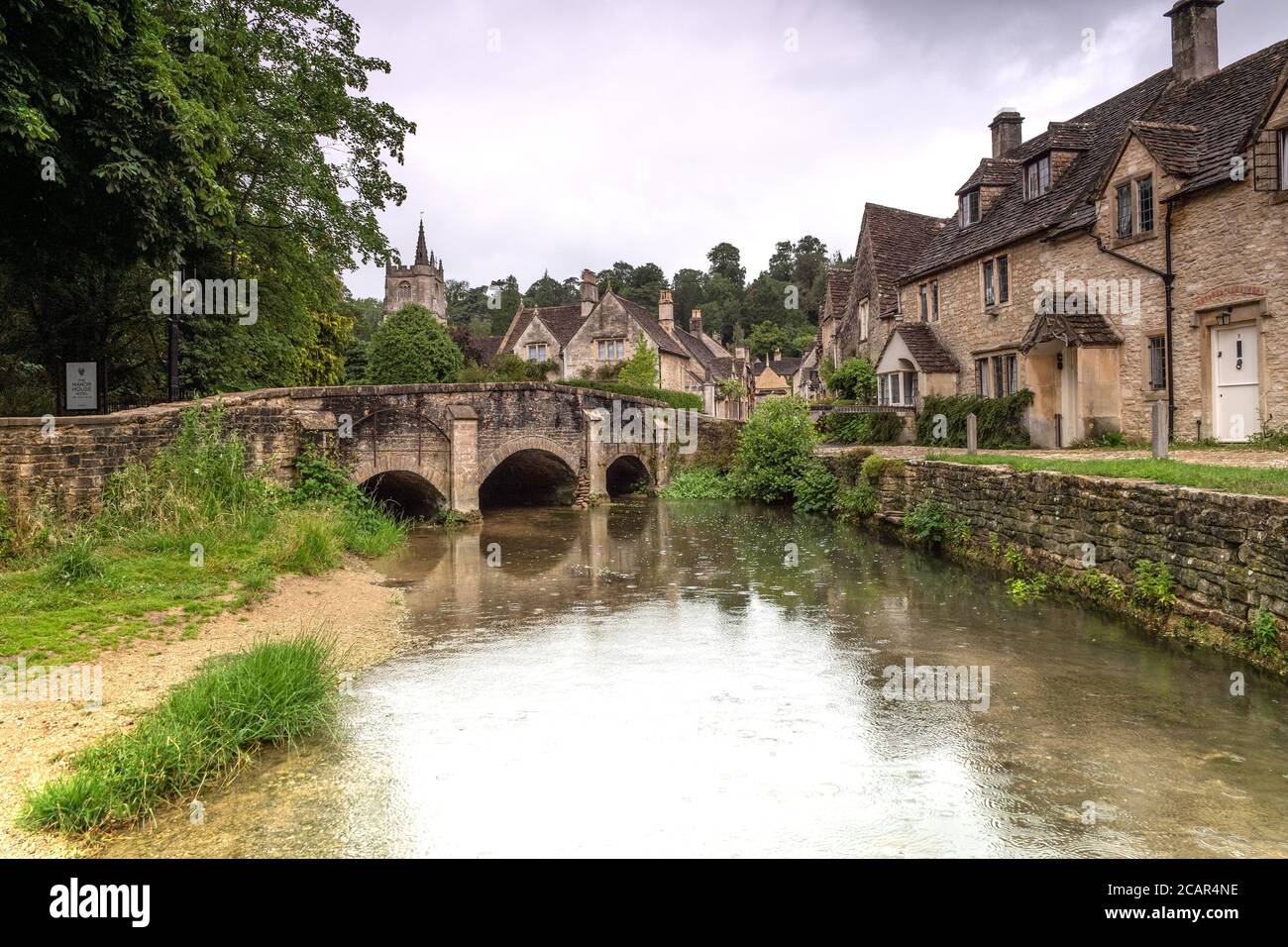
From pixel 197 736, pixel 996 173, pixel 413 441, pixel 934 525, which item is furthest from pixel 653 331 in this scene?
pixel 197 736

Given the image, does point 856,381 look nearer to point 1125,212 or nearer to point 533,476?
point 533,476

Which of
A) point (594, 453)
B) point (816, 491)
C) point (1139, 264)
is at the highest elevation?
point (1139, 264)

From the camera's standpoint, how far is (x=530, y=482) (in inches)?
1102

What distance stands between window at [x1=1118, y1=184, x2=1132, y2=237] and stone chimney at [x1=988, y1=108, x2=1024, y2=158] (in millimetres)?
11326

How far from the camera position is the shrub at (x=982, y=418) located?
21.8 metres

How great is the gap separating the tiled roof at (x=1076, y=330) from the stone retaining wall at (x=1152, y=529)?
6.57 meters

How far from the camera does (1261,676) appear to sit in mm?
7531

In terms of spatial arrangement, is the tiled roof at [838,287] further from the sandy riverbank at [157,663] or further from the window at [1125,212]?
the sandy riverbank at [157,663]

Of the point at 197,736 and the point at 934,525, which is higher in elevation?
the point at 934,525

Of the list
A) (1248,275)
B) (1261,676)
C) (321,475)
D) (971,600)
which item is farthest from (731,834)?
(1248,275)

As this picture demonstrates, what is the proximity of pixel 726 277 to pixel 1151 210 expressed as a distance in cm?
9464

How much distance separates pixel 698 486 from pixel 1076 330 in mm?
12953

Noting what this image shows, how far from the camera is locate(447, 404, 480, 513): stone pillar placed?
20.8 metres

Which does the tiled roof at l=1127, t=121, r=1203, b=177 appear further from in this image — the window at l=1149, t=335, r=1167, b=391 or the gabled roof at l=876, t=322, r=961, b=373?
the gabled roof at l=876, t=322, r=961, b=373
